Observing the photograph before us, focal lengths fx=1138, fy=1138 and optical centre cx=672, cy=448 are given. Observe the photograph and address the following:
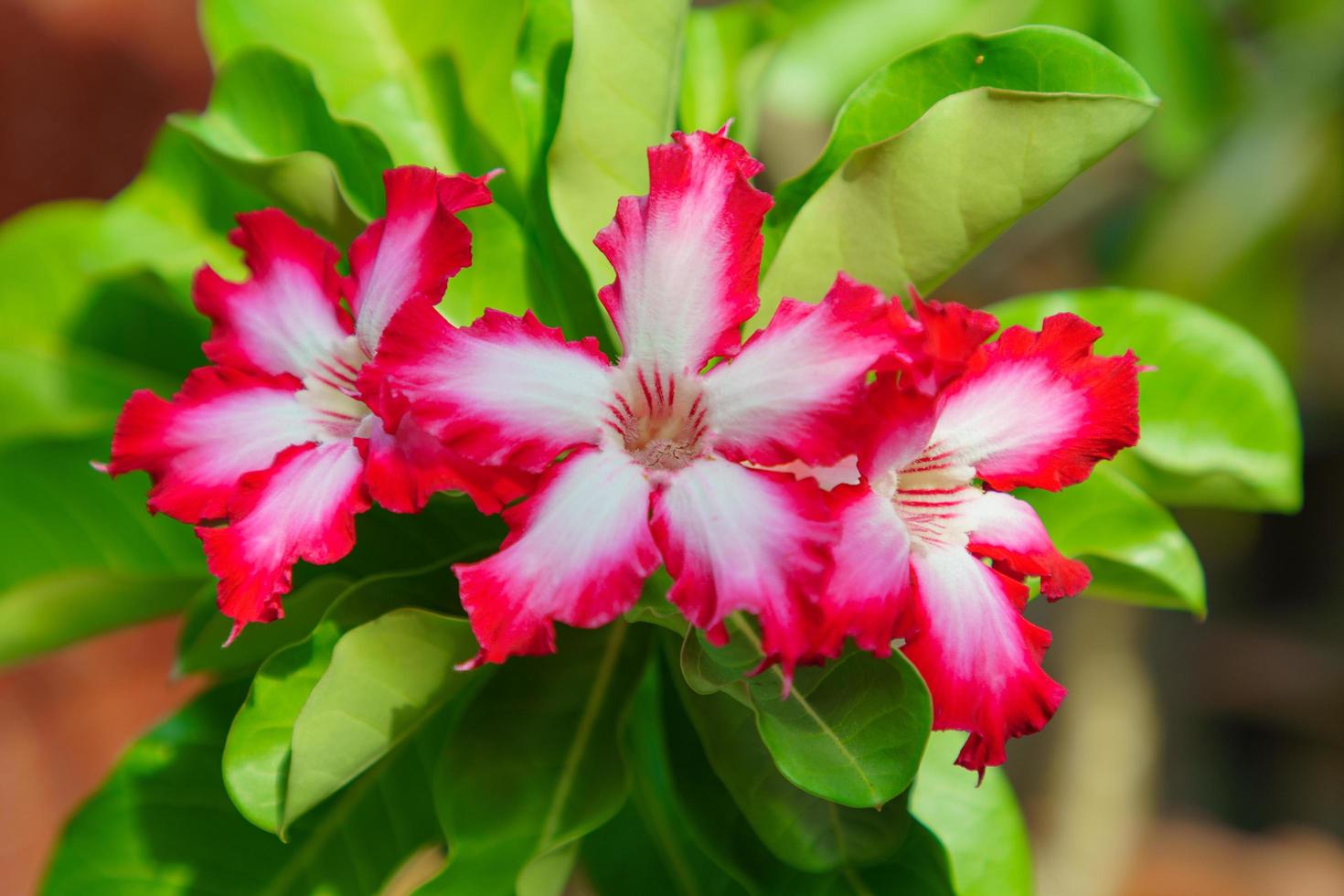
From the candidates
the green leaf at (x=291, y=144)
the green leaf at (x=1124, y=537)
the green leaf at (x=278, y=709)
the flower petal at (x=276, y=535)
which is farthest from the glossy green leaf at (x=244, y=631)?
the green leaf at (x=1124, y=537)

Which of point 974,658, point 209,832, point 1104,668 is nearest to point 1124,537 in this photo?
Answer: point 974,658

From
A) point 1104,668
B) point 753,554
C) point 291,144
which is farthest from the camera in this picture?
point 1104,668

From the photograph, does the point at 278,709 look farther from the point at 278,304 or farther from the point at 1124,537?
the point at 1124,537

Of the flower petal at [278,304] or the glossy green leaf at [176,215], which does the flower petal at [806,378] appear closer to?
the flower petal at [278,304]

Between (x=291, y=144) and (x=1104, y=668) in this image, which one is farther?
(x=1104, y=668)

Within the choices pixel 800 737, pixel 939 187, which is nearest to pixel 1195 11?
pixel 939 187

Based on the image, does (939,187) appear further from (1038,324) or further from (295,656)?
(295,656)
